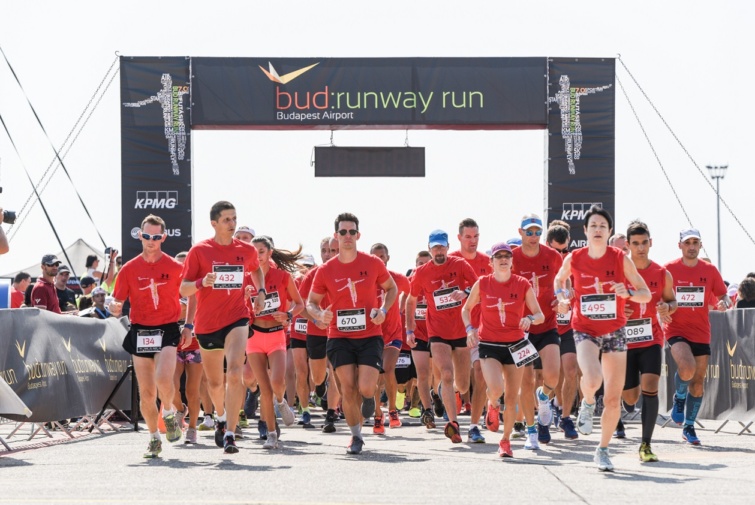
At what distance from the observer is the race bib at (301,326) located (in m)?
16.7

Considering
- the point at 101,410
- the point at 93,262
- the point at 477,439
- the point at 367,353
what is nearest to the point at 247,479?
the point at 367,353

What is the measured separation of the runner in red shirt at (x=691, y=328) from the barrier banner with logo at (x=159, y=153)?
430 inches

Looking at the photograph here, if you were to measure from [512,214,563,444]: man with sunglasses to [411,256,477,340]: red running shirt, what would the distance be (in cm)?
67

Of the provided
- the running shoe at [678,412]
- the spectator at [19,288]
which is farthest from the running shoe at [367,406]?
the spectator at [19,288]

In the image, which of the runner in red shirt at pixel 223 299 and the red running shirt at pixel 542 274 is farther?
the red running shirt at pixel 542 274

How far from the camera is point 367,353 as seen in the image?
38.2 ft

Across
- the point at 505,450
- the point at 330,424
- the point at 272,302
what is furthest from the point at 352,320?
the point at 330,424

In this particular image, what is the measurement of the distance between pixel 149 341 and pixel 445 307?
327cm

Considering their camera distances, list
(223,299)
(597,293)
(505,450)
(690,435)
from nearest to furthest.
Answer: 1. (597,293)
2. (505,450)
3. (223,299)
4. (690,435)

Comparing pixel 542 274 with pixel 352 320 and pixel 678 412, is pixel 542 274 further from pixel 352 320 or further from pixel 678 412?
pixel 352 320

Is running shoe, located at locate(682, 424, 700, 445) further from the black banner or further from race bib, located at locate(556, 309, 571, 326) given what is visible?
the black banner

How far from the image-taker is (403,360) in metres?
17.5

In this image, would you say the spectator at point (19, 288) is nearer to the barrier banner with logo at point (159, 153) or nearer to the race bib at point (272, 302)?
the barrier banner with logo at point (159, 153)

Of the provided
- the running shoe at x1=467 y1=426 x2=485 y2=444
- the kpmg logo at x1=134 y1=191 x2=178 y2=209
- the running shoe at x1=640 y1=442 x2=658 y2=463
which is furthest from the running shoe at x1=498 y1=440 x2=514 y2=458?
the kpmg logo at x1=134 y1=191 x2=178 y2=209
